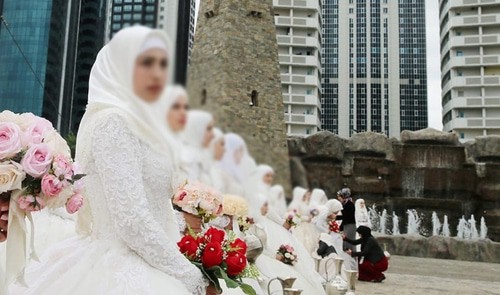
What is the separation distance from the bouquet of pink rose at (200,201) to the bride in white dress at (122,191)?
753mm

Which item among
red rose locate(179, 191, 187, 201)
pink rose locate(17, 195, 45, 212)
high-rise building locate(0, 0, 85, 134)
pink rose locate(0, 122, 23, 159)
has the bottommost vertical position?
pink rose locate(17, 195, 45, 212)

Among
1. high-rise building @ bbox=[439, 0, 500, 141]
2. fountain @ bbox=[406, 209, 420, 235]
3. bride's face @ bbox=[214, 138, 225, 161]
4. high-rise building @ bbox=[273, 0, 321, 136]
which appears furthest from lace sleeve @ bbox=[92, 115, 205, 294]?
high-rise building @ bbox=[439, 0, 500, 141]

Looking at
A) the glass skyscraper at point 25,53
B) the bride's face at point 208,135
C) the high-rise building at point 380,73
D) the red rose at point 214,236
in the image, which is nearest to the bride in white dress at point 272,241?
the bride's face at point 208,135

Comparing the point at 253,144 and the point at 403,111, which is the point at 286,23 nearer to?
the point at 403,111

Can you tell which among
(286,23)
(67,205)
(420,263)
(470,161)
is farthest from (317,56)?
(67,205)

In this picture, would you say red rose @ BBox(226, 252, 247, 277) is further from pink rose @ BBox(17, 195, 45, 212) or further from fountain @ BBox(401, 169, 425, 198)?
fountain @ BBox(401, 169, 425, 198)

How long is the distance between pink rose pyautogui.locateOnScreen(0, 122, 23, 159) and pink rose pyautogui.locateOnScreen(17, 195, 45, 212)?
12 centimetres

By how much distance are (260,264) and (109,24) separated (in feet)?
8.52

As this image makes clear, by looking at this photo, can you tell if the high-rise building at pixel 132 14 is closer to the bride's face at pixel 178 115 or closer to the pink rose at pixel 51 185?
the bride's face at pixel 178 115

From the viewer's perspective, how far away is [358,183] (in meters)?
15.5

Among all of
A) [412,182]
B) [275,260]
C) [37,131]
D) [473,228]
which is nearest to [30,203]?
[37,131]

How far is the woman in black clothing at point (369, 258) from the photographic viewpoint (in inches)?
247

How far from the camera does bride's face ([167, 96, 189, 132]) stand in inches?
40.8

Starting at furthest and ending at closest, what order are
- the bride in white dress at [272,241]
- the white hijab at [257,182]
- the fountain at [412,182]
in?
the fountain at [412,182] → the bride in white dress at [272,241] → the white hijab at [257,182]
